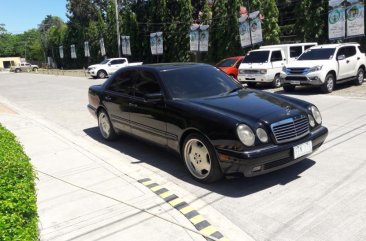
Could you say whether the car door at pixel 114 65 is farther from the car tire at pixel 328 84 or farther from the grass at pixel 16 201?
the grass at pixel 16 201

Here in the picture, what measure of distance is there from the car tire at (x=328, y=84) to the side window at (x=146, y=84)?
29.3ft

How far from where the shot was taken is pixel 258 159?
4422 millimetres

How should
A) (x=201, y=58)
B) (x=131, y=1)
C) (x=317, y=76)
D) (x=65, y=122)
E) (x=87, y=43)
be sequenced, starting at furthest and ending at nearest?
(x=87, y=43)
(x=131, y=1)
(x=201, y=58)
(x=317, y=76)
(x=65, y=122)

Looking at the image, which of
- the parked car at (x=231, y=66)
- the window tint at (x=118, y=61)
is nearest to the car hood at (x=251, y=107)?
the parked car at (x=231, y=66)

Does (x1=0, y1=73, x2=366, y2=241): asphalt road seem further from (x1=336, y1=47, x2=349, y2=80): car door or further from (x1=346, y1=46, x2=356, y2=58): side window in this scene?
(x1=346, y1=46, x2=356, y2=58): side window

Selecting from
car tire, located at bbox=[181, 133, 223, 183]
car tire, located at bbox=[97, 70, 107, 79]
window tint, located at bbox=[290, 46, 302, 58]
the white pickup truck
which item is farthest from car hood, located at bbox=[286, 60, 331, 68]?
car tire, located at bbox=[97, 70, 107, 79]

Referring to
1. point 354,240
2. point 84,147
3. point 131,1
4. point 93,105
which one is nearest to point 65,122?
point 93,105

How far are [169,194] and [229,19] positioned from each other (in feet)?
85.6

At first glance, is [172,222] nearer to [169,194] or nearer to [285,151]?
[169,194]

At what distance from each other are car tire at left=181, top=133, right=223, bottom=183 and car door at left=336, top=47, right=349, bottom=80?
416 inches

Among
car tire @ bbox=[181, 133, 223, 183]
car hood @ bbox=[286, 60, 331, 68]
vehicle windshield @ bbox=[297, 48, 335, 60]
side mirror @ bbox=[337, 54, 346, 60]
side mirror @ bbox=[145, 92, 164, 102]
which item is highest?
vehicle windshield @ bbox=[297, 48, 335, 60]

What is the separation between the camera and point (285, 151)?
15.1 ft

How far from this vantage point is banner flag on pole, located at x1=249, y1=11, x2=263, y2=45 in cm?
2262

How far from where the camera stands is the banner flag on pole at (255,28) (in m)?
22.6
